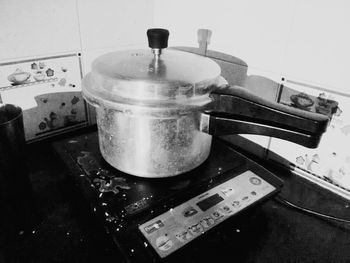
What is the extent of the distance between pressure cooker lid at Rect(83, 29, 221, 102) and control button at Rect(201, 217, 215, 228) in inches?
8.8

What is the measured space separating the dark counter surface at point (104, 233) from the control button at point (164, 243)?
9cm

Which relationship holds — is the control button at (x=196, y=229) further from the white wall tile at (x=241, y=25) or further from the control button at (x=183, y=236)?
the white wall tile at (x=241, y=25)

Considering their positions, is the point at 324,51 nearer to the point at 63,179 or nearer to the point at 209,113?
the point at 209,113

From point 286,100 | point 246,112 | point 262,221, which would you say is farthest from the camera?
point 286,100

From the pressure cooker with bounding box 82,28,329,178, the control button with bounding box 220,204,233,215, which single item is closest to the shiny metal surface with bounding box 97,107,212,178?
the pressure cooker with bounding box 82,28,329,178

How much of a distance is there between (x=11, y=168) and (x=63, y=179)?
115 millimetres

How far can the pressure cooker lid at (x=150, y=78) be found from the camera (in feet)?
1.68

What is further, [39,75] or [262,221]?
[39,75]

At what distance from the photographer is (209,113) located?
54 cm

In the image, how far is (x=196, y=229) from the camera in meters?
0.52

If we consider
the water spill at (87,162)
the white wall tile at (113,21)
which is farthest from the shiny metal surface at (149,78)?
the white wall tile at (113,21)

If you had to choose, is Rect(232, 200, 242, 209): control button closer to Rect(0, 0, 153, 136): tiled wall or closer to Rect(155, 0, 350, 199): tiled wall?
Rect(155, 0, 350, 199): tiled wall

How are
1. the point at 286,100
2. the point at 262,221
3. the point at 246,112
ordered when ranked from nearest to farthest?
the point at 246,112 < the point at 262,221 < the point at 286,100

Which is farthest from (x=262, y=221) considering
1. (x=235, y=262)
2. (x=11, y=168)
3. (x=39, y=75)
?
(x=39, y=75)
